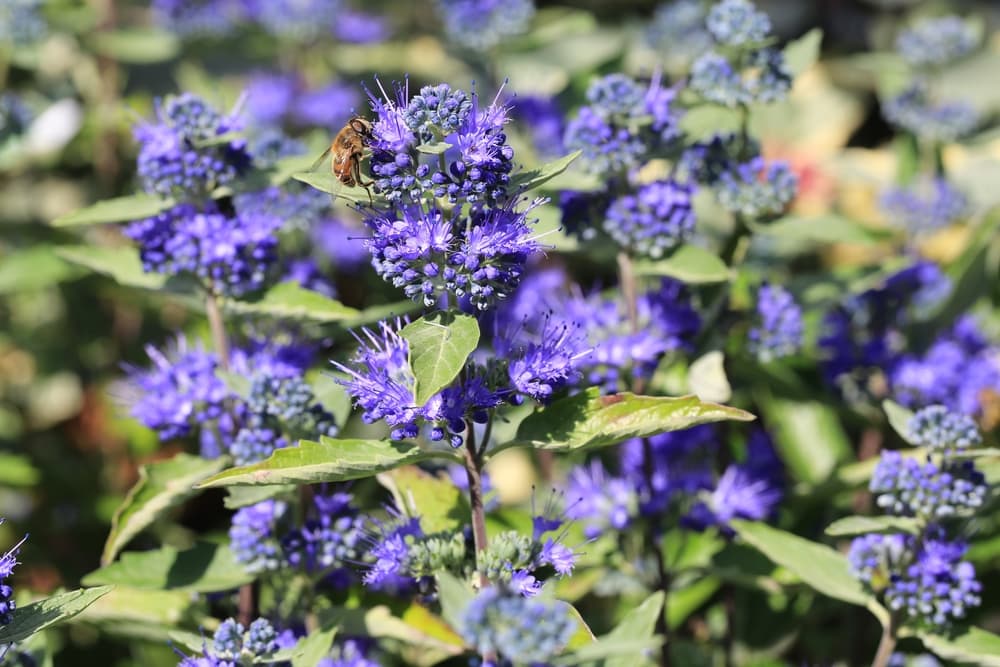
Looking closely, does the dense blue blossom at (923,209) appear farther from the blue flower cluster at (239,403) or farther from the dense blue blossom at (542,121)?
the blue flower cluster at (239,403)

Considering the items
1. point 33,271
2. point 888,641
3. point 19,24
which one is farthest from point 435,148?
point 19,24

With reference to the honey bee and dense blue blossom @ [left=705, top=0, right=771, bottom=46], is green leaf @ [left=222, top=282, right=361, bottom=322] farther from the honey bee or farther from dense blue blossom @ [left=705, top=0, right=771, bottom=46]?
dense blue blossom @ [left=705, top=0, right=771, bottom=46]

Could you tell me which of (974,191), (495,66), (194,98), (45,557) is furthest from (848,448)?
(45,557)

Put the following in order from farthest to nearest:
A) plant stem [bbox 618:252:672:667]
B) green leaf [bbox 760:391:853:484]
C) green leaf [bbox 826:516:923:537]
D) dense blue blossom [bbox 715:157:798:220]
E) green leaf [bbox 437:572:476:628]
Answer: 1. green leaf [bbox 760:391:853:484]
2. dense blue blossom [bbox 715:157:798:220]
3. plant stem [bbox 618:252:672:667]
4. green leaf [bbox 826:516:923:537]
5. green leaf [bbox 437:572:476:628]

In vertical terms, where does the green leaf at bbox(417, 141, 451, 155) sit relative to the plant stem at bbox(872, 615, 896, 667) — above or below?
above

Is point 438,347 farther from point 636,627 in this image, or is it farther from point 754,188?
point 754,188

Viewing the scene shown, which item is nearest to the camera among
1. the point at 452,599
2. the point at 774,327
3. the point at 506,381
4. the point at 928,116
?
the point at 452,599

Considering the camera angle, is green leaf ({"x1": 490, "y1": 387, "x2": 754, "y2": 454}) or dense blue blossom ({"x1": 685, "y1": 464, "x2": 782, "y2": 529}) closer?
green leaf ({"x1": 490, "y1": 387, "x2": 754, "y2": 454})

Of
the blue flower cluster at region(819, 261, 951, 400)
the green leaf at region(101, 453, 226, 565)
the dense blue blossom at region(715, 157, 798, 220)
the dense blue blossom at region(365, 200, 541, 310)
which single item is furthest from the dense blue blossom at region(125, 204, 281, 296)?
the blue flower cluster at region(819, 261, 951, 400)
